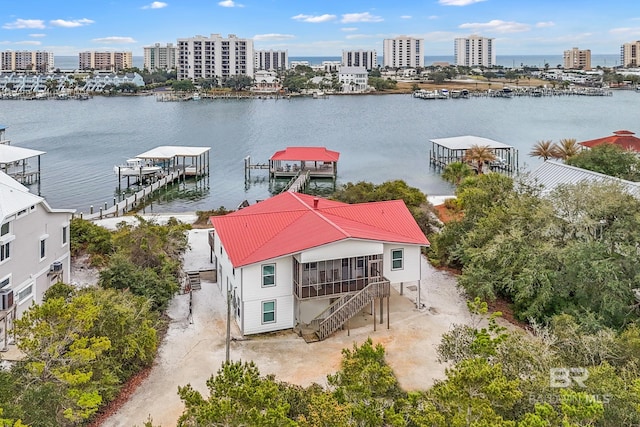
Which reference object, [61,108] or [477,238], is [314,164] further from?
[61,108]

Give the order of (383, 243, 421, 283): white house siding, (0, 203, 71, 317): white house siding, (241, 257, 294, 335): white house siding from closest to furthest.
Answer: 1. (0, 203, 71, 317): white house siding
2. (241, 257, 294, 335): white house siding
3. (383, 243, 421, 283): white house siding

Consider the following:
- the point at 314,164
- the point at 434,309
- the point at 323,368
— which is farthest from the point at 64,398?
the point at 314,164

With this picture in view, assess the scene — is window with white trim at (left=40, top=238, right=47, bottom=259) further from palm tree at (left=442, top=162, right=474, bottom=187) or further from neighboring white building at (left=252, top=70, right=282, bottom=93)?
neighboring white building at (left=252, top=70, right=282, bottom=93)

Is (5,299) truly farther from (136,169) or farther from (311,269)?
(136,169)

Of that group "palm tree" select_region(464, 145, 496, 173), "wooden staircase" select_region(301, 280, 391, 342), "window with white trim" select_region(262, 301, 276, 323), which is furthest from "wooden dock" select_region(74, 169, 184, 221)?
"palm tree" select_region(464, 145, 496, 173)

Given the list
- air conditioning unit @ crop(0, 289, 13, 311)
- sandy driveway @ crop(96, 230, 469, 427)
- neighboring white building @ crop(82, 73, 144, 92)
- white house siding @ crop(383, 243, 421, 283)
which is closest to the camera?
sandy driveway @ crop(96, 230, 469, 427)

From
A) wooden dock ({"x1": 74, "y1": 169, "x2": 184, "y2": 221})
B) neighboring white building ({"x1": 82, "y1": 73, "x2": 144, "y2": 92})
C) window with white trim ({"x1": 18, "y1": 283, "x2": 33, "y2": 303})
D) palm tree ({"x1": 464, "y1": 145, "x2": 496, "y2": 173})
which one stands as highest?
neighboring white building ({"x1": 82, "y1": 73, "x2": 144, "y2": 92})

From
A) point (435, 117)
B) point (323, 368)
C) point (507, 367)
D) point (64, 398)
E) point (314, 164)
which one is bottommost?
point (323, 368)

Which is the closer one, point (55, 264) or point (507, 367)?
point (507, 367)
